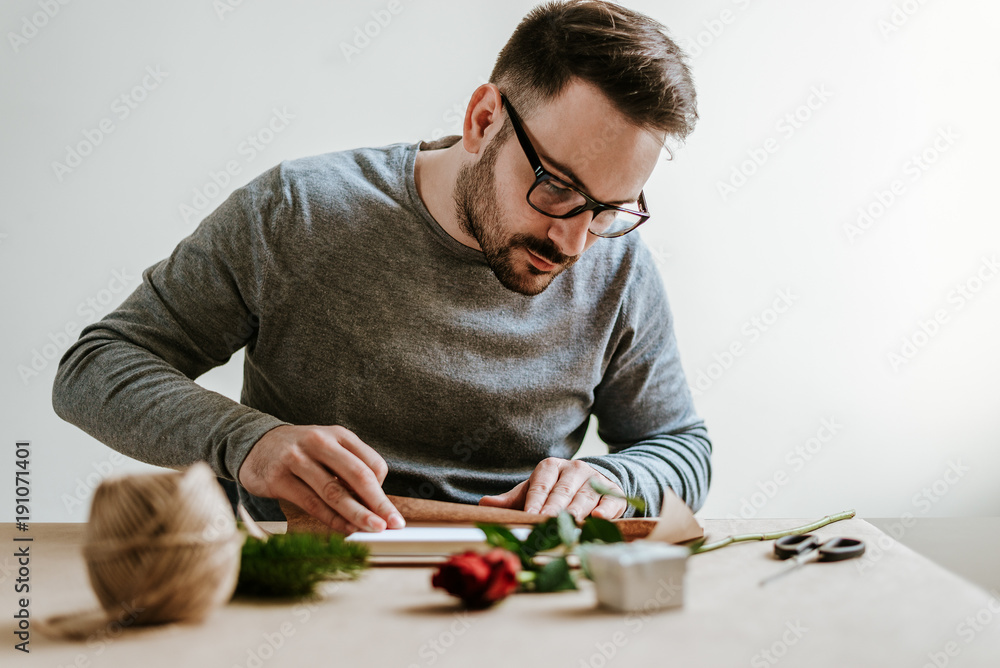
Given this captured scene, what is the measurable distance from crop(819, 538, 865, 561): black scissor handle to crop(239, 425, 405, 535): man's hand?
43 centimetres

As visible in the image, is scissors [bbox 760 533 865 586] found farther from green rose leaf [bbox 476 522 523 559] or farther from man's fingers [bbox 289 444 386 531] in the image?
man's fingers [bbox 289 444 386 531]

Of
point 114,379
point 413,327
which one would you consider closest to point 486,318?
point 413,327

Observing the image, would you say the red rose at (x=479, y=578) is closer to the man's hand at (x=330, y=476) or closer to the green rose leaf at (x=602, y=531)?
the green rose leaf at (x=602, y=531)

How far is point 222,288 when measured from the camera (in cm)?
119

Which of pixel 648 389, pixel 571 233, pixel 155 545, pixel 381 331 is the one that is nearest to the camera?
pixel 155 545

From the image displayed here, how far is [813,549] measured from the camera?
30.4 inches

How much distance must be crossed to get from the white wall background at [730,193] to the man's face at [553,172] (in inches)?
37.6

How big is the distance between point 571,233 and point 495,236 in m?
0.14

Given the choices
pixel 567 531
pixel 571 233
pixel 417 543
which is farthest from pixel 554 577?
pixel 571 233

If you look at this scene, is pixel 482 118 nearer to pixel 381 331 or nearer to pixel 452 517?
pixel 381 331

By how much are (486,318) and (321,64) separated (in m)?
1.12

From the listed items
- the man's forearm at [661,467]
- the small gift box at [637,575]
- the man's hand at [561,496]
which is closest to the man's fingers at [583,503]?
the man's hand at [561,496]

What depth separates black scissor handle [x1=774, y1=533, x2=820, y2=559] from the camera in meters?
0.75

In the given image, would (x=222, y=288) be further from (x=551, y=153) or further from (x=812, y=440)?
(x=812, y=440)
